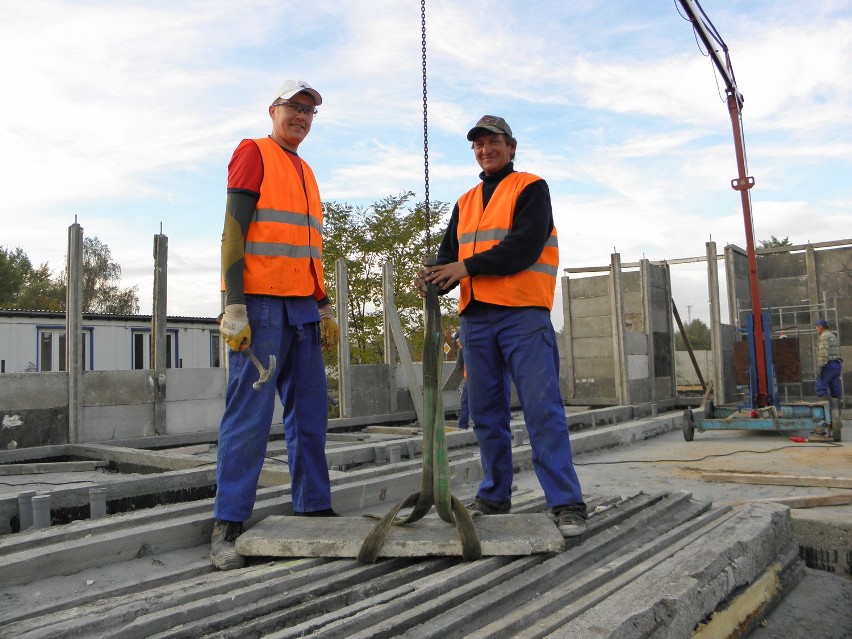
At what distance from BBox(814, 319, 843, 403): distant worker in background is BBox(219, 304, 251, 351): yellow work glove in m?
9.48

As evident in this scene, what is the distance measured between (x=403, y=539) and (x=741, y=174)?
8061 mm

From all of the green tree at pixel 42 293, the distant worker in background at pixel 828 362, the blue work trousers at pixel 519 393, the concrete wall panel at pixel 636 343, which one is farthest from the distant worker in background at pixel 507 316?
the green tree at pixel 42 293

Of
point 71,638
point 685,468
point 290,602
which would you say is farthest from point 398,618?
point 685,468

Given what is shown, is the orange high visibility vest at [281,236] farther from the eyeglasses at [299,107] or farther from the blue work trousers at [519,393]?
the blue work trousers at [519,393]

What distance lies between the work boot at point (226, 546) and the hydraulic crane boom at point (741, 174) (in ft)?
24.6

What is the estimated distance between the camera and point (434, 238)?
16.5 meters

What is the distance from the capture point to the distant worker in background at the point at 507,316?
2.81 m

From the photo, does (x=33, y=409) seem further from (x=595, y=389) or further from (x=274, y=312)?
(x=595, y=389)

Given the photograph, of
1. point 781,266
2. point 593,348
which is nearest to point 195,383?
point 593,348

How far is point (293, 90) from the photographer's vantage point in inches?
118

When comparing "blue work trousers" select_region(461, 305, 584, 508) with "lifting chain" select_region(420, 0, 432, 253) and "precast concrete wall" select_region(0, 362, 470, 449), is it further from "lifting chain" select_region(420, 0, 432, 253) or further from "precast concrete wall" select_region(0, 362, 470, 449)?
"precast concrete wall" select_region(0, 362, 470, 449)

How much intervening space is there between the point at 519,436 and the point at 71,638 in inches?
191

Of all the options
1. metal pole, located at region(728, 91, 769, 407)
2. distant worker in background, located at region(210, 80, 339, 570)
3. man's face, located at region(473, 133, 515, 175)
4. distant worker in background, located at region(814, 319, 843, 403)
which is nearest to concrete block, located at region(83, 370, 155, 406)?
distant worker in background, located at region(210, 80, 339, 570)

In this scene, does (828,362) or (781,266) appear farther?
(781,266)
